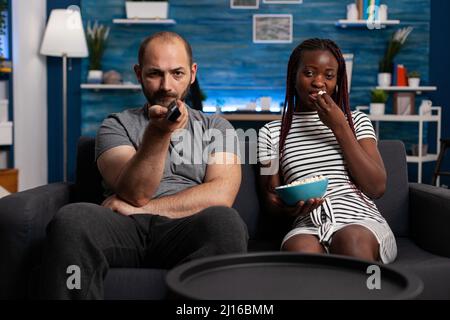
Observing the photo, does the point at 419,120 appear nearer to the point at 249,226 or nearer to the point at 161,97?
the point at 249,226

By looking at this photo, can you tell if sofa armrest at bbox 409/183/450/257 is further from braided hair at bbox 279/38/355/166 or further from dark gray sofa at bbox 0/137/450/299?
braided hair at bbox 279/38/355/166

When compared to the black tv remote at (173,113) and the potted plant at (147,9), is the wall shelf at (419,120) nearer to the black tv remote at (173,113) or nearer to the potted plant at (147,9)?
the potted plant at (147,9)

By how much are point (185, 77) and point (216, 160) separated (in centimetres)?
27

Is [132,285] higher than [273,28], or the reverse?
[273,28]

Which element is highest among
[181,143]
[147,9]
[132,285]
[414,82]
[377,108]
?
[147,9]

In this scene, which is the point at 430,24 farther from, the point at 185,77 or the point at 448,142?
the point at 185,77

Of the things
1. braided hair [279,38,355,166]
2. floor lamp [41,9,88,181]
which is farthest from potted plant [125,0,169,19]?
braided hair [279,38,355,166]

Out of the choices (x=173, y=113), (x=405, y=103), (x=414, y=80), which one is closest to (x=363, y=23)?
(x=414, y=80)

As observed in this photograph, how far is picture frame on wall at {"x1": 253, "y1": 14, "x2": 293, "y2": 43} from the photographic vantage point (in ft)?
16.8

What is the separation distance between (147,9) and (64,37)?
711 mm

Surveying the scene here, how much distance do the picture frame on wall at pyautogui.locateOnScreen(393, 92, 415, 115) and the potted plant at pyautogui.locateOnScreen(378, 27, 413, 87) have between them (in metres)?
0.15

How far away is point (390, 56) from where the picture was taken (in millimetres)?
4949

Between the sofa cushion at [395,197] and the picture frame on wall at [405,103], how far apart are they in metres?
2.84

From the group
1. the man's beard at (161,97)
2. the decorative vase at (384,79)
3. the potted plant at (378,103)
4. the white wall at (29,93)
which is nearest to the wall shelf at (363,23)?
the decorative vase at (384,79)
